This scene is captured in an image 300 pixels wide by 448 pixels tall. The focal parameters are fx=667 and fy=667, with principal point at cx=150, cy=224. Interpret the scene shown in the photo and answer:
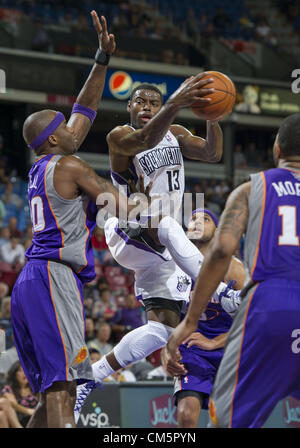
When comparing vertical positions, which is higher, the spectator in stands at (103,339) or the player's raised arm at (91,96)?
the player's raised arm at (91,96)

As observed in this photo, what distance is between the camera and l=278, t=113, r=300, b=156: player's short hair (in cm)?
364

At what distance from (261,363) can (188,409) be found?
2457mm

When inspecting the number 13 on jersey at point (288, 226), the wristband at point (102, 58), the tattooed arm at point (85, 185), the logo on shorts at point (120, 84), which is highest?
the logo on shorts at point (120, 84)

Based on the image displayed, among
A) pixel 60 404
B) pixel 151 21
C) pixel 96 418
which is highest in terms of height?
pixel 151 21

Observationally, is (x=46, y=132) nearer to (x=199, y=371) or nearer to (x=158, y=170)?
(x=158, y=170)

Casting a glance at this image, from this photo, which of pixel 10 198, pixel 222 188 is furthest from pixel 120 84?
pixel 10 198

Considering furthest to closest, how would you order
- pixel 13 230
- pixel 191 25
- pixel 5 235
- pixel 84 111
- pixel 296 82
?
pixel 191 25 → pixel 296 82 → pixel 13 230 → pixel 5 235 → pixel 84 111

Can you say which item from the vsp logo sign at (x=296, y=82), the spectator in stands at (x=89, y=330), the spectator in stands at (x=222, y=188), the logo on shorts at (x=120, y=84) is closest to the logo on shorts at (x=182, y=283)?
the spectator in stands at (x=89, y=330)

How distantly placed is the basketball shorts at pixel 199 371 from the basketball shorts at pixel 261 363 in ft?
7.66

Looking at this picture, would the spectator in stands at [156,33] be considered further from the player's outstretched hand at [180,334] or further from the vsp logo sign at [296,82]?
the player's outstretched hand at [180,334]

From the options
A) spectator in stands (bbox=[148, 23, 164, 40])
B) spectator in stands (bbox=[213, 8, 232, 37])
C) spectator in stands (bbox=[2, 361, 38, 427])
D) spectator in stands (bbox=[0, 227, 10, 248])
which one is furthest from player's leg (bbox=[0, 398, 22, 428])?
spectator in stands (bbox=[213, 8, 232, 37])

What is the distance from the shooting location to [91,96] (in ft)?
17.2

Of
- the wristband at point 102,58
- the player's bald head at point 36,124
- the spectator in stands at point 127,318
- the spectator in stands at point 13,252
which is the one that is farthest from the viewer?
the spectator in stands at point 13,252

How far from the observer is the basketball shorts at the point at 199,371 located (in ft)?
18.7
